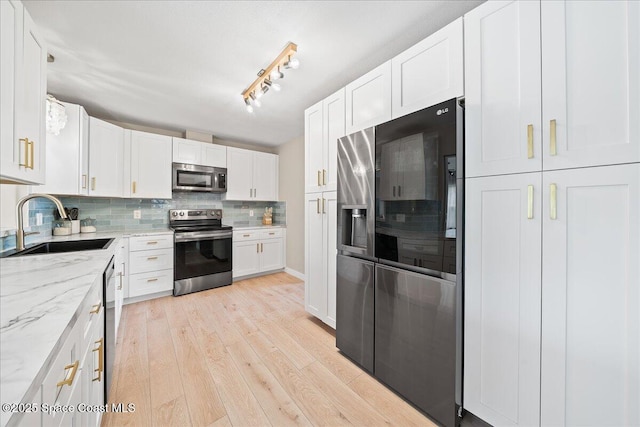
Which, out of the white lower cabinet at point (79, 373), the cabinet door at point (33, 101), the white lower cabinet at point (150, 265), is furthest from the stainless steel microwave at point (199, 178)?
the white lower cabinet at point (79, 373)

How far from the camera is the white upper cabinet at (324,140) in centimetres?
220

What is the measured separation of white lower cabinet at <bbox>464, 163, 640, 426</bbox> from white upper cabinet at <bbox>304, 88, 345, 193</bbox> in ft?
3.99

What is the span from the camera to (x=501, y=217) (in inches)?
47.1

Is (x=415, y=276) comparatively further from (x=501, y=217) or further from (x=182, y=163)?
(x=182, y=163)

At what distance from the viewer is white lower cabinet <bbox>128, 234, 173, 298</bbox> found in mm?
3084

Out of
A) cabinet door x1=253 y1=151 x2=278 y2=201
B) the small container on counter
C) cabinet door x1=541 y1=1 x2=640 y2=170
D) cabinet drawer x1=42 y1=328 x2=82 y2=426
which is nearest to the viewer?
cabinet drawer x1=42 y1=328 x2=82 y2=426

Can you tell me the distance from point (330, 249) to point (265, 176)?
9.07 ft

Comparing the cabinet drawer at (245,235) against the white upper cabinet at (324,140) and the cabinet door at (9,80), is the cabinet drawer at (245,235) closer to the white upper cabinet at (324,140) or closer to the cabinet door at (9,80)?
the white upper cabinet at (324,140)

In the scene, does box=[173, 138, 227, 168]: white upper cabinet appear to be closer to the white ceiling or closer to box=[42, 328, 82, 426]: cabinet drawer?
the white ceiling

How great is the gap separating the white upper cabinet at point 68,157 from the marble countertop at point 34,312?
151 centimetres

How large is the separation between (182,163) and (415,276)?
3586mm

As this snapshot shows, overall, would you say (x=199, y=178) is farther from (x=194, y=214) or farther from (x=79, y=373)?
(x=79, y=373)

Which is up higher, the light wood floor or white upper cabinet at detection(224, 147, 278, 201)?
white upper cabinet at detection(224, 147, 278, 201)

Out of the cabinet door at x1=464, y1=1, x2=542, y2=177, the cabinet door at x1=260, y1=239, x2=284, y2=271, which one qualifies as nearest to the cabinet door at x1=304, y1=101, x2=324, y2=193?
the cabinet door at x1=464, y1=1, x2=542, y2=177
